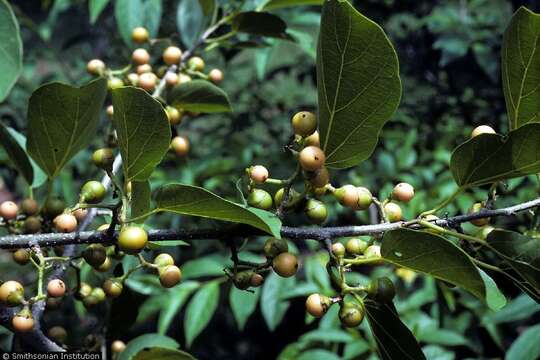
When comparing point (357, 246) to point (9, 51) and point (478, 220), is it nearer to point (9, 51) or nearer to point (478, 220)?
point (478, 220)

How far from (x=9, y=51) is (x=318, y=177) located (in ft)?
2.11

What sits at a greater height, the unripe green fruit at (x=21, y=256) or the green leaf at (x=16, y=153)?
the green leaf at (x=16, y=153)

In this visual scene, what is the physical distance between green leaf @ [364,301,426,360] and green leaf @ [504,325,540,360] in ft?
2.12

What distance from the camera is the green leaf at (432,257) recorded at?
678 millimetres

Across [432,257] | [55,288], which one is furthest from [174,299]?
[432,257]

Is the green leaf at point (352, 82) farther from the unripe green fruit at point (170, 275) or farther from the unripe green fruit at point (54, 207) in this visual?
the unripe green fruit at point (54, 207)

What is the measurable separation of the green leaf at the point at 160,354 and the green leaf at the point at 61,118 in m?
0.34

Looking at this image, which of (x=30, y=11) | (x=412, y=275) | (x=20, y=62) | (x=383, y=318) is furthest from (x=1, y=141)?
(x=30, y=11)

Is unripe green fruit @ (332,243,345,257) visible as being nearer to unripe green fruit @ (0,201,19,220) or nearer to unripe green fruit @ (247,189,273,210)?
unripe green fruit @ (247,189,273,210)

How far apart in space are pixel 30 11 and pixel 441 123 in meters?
2.75

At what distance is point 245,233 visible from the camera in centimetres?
84

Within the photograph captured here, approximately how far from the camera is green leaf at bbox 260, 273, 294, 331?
1930 millimetres

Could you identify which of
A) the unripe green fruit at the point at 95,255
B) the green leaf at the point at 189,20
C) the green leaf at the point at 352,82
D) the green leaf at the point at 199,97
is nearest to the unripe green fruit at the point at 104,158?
the unripe green fruit at the point at 95,255

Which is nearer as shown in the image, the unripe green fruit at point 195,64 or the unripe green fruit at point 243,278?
the unripe green fruit at point 243,278
